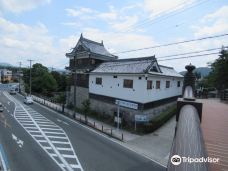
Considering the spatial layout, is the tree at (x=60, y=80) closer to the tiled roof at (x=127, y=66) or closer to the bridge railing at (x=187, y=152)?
the tiled roof at (x=127, y=66)

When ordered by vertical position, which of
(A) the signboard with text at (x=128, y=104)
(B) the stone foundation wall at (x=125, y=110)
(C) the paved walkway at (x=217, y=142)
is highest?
(C) the paved walkway at (x=217, y=142)

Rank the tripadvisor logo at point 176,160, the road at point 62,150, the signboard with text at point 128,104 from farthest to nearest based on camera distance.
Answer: the signboard with text at point 128,104
the road at point 62,150
the tripadvisor logo at point 176,160

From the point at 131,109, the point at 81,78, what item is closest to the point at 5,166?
the point at 131,109

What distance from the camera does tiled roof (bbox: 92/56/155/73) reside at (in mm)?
Result: 27333

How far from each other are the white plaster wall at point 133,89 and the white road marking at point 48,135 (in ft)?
30.0

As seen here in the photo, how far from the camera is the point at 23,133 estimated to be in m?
22.4

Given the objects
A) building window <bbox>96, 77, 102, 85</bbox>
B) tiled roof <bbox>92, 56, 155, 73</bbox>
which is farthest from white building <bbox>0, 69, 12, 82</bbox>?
building window <bbox>96, 77, 102, 85</bbox>

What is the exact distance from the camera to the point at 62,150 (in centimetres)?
1777

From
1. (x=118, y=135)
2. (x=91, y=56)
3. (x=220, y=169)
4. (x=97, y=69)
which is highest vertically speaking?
(x=91, y=56)

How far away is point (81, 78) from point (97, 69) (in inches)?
196

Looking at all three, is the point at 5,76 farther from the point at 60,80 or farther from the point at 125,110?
the point at 125,110

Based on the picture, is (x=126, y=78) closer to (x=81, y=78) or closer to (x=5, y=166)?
(x=81, y=78)

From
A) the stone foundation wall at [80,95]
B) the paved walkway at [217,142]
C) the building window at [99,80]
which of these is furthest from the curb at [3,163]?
the stone foundation wall at [80,95]

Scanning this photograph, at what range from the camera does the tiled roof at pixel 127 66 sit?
27333 mm
